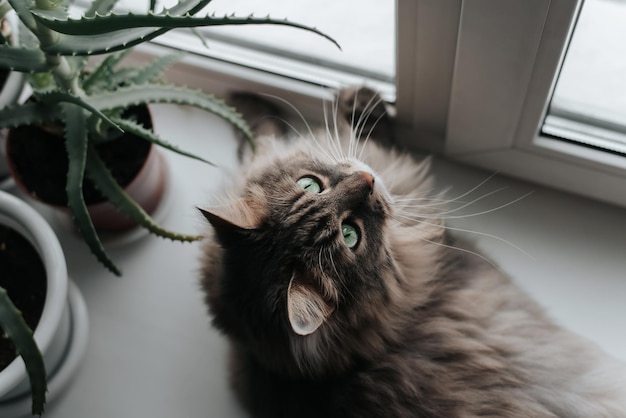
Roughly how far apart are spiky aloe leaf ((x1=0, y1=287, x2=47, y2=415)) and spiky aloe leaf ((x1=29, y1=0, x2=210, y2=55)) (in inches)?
13.2

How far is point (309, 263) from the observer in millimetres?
851

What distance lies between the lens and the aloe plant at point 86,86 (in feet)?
2.29

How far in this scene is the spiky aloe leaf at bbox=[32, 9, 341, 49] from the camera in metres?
0.67

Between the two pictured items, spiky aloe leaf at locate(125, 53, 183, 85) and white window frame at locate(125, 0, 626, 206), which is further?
spiky aloe leaf at locate(125, 53, 183, 85)

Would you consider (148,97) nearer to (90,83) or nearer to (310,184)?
(90,83)

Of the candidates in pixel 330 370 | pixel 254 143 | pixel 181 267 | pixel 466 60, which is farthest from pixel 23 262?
pixel 466 60

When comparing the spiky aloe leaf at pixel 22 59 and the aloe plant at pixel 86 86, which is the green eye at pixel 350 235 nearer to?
the aloe plant at pixel 86 86

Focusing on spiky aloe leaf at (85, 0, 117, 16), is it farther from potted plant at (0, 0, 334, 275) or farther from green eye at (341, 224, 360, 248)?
green eye at (341, 224, 360, 248)

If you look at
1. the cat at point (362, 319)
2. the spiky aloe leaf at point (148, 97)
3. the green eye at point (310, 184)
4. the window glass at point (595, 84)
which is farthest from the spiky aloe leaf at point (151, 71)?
the window glass at point (595, 84)

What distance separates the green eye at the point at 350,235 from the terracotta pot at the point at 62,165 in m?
0.43

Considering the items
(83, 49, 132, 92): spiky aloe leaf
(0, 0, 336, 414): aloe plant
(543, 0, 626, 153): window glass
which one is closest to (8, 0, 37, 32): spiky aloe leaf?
(0, 0, 336, 414): aloe plant

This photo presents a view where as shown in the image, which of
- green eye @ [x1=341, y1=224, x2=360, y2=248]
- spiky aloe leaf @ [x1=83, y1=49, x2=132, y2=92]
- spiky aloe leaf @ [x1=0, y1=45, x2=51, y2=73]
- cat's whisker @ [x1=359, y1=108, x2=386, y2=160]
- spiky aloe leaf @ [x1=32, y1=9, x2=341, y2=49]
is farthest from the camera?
cat's whisker @ [x1=359, y1=108, x2=386, y2=160]

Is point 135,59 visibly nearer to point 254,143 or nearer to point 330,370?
point 254,143

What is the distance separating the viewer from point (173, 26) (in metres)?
0.69
